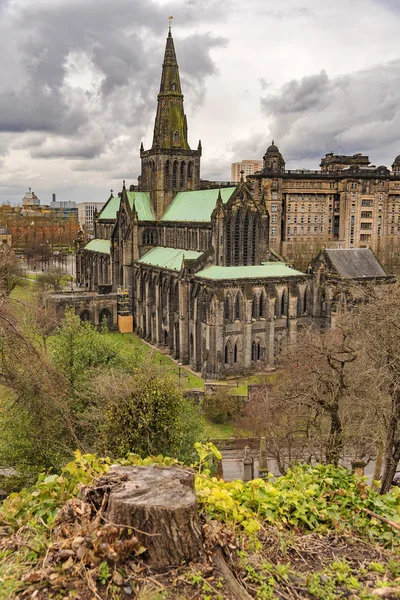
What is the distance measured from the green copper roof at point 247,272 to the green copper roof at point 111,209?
37584 millimetres

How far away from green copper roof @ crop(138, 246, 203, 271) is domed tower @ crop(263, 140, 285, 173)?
38366 mm

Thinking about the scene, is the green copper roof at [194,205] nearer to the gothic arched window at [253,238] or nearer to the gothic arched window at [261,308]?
the gothic arched window at [253,238]

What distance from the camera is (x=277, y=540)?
7.64 m

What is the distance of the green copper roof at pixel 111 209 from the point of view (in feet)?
274

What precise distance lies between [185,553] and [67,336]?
78.5 feet

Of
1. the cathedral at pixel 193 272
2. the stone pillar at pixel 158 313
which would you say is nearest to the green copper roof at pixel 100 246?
the cathedral at pixel 193 272

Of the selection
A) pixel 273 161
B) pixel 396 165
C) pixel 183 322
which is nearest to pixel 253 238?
pixel 183 322

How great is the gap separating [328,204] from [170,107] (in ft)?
148

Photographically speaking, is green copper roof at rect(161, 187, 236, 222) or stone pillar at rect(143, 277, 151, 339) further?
stone pillar at rect(143, 277, 151, 339)

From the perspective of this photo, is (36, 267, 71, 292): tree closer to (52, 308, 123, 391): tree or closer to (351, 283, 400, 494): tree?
(52, 308, 123, 391): tree

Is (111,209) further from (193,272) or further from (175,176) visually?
(193,272)

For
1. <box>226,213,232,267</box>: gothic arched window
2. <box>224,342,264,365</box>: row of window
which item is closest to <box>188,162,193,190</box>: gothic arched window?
<box>226,213,232,267</box>: gothic arched window

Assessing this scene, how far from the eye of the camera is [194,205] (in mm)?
59719

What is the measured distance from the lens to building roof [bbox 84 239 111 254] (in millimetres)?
78075
